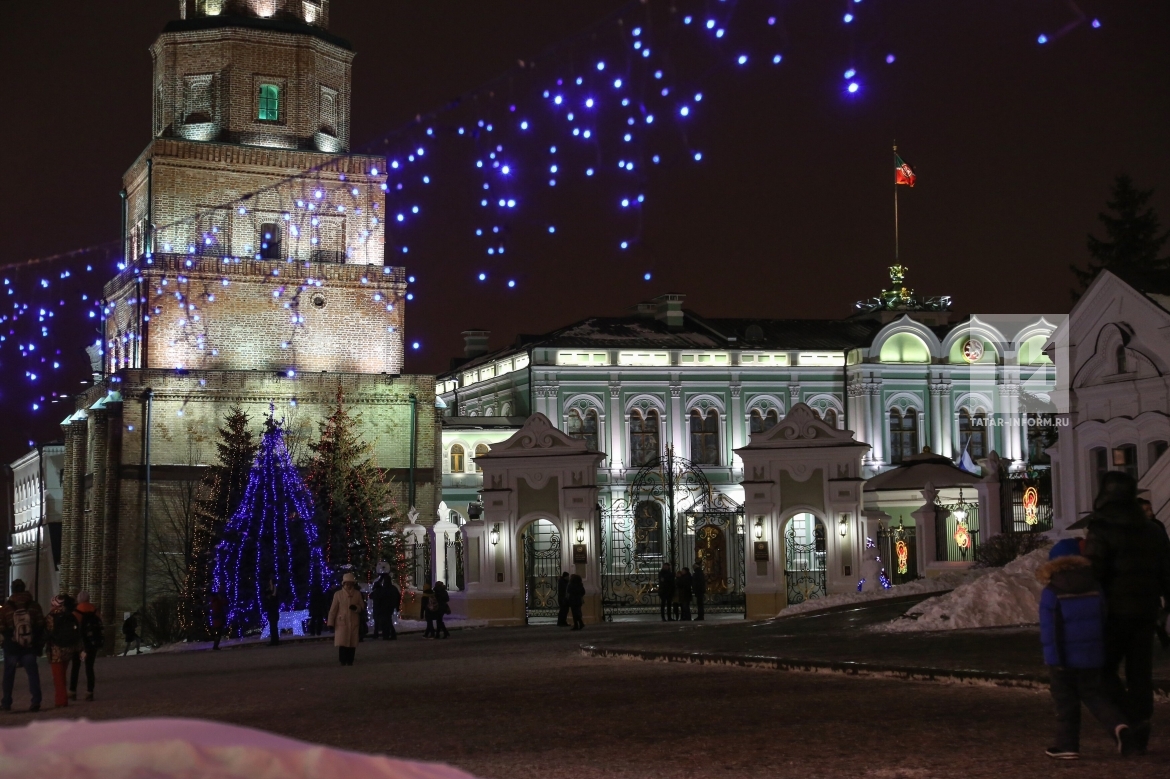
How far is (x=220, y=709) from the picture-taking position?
13.4 meters

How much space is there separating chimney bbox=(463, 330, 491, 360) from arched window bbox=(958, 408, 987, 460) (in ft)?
70.4

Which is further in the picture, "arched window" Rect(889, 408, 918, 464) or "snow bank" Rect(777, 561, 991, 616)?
"arched window" Rect(889, 408, 918, 464)

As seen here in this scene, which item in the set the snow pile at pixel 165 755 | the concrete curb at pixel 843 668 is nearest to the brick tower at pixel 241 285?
the concrete curb at pixel 843 668

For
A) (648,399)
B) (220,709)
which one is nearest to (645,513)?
(648,399)

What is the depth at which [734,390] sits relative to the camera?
178ft

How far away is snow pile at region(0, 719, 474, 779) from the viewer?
9.61 feet

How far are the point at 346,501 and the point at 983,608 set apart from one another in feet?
75.0

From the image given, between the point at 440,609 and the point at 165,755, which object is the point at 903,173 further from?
the point at 165,755

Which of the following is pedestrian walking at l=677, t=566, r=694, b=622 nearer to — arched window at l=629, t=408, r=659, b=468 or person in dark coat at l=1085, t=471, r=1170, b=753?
person in dark coat at l=1085, t=471, r=1170, b=753

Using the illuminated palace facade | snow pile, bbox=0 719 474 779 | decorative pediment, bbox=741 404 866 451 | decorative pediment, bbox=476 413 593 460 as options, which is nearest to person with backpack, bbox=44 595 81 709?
snow pile, bbox=0 719 474 779

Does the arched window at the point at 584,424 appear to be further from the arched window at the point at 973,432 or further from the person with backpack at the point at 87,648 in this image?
the person with backpack at the point at 87,648

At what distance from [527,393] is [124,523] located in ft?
54.2

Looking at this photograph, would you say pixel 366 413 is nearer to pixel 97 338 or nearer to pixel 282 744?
pixel 97 338

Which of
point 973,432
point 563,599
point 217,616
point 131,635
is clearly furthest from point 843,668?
point 973,432
